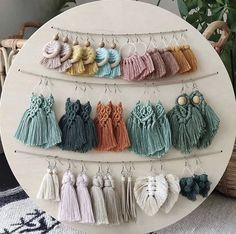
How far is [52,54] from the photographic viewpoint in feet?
2.03

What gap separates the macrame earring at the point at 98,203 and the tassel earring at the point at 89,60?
0.52 feet

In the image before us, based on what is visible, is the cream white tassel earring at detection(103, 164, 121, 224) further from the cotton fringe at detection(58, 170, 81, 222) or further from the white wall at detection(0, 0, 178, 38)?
the white wall at detection(0, 0, 178, 38)

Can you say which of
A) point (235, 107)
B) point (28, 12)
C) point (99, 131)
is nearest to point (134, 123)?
point (99, 131)

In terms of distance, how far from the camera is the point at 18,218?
2.35ft

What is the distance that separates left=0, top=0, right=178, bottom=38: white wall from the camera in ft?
3.07

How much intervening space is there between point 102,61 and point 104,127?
3.7 inches

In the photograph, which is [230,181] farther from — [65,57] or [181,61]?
[65,57]

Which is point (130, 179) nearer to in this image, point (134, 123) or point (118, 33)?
point (134, 123)

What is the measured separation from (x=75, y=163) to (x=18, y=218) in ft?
0.50

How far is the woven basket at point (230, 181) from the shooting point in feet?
2.52

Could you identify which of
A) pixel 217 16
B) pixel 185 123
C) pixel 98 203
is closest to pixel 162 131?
pixel 185 123

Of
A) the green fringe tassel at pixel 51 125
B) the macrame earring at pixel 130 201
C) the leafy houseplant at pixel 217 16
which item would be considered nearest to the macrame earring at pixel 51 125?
the green fringe tassel at pixel 51 125

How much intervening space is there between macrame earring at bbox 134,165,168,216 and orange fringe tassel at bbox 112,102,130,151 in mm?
59

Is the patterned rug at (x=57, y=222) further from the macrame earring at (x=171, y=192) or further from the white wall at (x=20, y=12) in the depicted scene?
the white wall at (x=20, y=12)
